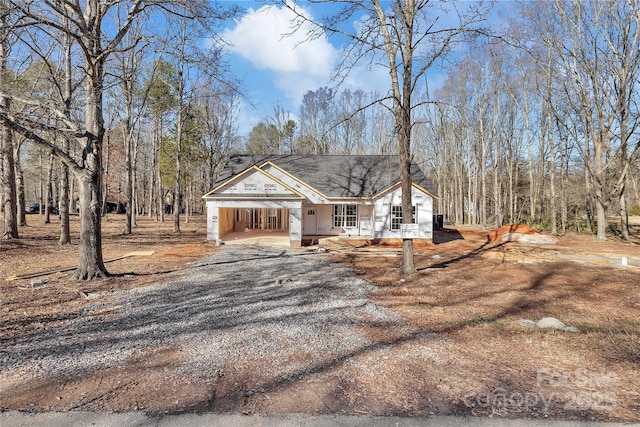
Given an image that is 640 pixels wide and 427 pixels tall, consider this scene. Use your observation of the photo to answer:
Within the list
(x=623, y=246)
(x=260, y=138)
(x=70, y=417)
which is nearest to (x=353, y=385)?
(x=70, y=417)

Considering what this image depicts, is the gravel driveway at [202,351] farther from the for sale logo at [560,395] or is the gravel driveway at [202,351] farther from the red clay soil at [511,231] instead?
the red clay soil at [511,231]

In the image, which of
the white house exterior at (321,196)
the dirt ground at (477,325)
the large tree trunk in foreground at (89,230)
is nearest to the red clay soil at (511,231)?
the white house exterior at (321,196)

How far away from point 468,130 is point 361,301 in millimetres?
30830

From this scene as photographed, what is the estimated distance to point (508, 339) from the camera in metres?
4.61

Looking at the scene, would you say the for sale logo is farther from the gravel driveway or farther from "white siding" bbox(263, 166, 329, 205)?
"white siding" bbox(263, 166, 329, 205)

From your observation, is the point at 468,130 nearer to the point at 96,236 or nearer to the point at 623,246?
the point at 623,246

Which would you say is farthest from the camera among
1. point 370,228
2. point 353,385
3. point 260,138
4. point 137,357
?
point 260,138

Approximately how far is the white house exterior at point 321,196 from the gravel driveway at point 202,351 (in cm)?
863

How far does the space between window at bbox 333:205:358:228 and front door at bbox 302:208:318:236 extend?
1101 mm

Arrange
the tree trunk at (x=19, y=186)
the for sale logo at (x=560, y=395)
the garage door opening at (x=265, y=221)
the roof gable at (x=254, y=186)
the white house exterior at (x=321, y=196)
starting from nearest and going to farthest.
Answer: the for sale logo at (x=560, y=395) → the white house exterior at (x=321, y=196) → the roof gable at (x=254, y=186) → the tree trunk at (x=19, y=186) → the garage door opening at (x=265, y=221)

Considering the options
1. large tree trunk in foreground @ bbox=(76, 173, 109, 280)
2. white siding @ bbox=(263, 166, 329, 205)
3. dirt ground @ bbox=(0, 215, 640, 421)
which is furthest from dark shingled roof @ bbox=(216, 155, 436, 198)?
large tree trunk in foreground @ bbox=(76, 173, 109, 280)

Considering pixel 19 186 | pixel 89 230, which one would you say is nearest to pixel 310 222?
pixel 89 230

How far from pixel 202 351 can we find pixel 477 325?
4155 mm

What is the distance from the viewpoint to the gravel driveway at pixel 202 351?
3086 mm
